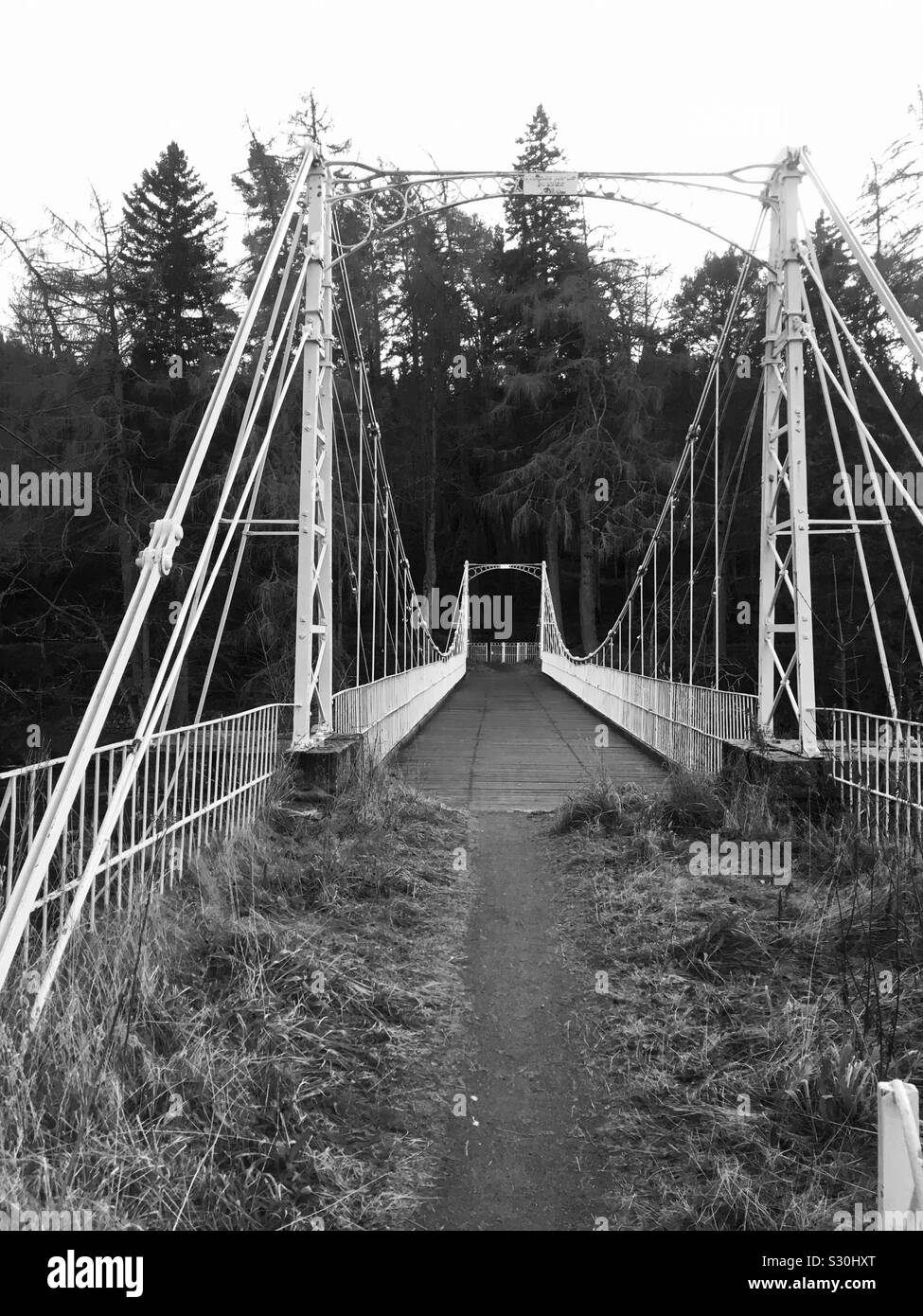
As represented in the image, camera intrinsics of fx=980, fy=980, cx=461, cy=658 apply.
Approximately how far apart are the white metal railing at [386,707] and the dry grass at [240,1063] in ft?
8.89

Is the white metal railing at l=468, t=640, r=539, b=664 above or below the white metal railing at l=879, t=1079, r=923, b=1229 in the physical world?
below

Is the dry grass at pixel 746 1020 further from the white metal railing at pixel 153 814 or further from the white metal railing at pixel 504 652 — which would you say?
the white metal railing at pixel 504 652

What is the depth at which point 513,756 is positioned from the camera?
394 inches

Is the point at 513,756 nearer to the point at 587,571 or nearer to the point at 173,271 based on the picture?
the point at 173,271

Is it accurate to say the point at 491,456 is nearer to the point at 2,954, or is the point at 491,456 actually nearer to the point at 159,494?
the point at 159,494

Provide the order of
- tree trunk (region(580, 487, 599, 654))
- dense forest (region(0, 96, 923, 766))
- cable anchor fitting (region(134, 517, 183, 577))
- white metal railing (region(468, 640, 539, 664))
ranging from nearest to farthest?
cable anchor fitting (region(134, 517, 183, 577)), dense forest (region(0, 96, 923, 766)), tree trunk (region(580, 487, 599, 654)), white metal railing (region(468, 640, 539, 664))

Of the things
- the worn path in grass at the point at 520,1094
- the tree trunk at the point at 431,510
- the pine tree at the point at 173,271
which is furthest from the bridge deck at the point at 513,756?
the tree trunk at the point at 431,510

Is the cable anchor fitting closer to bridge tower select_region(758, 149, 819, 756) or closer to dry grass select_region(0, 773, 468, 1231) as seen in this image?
dry grass select_region(0, 773, 468, 1231)

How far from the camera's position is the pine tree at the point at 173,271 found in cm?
1847

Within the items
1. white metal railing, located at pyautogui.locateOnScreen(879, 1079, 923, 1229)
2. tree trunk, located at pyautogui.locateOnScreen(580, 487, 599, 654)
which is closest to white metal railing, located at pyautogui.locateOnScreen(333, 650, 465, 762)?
white metal railing, located at pyautogui.locateOnScreen(879, 1079, 923, 1229)

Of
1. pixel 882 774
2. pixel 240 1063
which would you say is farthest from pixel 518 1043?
pixel 882 774

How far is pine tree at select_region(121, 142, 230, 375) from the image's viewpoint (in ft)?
60.6

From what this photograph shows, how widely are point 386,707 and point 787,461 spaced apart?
4.58 m

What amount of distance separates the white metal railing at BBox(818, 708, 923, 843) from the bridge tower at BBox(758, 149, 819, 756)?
0.22m
